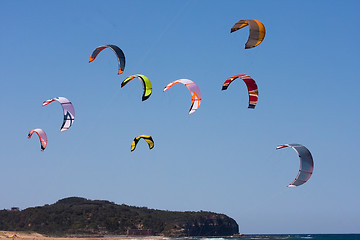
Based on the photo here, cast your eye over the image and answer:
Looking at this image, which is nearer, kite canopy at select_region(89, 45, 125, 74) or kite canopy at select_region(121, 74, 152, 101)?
kite canopy at select_region(121, 74, 152, 101)

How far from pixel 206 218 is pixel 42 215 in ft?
161

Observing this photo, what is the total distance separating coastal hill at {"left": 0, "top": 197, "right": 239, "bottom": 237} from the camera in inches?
4198

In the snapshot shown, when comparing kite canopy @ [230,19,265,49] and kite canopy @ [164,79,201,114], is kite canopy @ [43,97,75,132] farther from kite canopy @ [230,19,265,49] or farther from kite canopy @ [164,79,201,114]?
A: kite canopy @ [230,19,265,49]

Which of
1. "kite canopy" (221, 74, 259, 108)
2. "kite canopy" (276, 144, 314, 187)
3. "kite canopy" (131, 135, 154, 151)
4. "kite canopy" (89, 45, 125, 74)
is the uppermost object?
"kite canopy" (89, 45, 125, 74)

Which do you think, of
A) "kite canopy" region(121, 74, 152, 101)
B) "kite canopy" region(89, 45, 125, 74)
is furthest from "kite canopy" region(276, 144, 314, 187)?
"kite canopy" region(89, 45, 125, 74)

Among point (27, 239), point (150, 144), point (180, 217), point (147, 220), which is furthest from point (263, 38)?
point (180, 217)

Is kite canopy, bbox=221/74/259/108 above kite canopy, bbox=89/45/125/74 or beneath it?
beneath

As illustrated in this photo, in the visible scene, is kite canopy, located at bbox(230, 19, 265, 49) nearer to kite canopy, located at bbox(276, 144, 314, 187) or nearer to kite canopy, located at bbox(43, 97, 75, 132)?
kite canopy, located at bbox(276, 144, 314, 187)

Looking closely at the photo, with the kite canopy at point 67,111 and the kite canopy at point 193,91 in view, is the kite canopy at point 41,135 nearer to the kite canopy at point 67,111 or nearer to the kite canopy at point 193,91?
the kite canopy at point 67,111

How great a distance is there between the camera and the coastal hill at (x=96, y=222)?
10662cm

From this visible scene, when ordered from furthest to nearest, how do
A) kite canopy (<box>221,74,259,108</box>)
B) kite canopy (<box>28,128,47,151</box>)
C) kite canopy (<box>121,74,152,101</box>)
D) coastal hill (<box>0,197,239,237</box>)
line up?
coastal hill (<box>0,197,239,237</box>), kite canopy (<box>28,128,47,151</box>), kite canopy (<box>121,74,152,101</box>), kite canopy (<box>221,74,259,108</box>)

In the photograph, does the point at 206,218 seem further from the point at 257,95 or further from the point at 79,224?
the point at 257,95

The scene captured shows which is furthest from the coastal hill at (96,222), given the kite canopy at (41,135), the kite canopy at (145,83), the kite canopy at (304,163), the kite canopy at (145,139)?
the kite canopy at (304,163)

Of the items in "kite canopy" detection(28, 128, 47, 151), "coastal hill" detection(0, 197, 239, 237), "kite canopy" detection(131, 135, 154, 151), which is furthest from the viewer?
"coastal hill" detection(0, 197, 239, 237)
